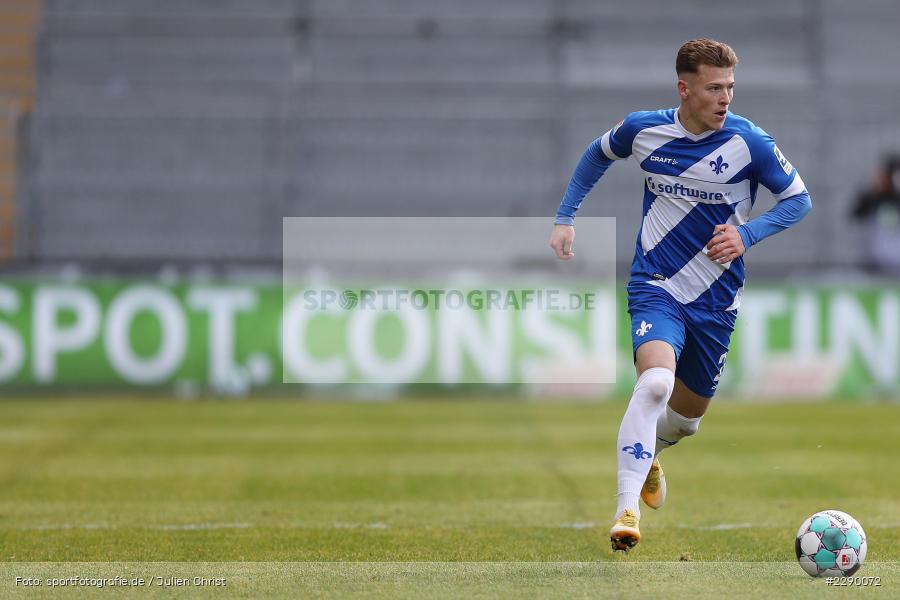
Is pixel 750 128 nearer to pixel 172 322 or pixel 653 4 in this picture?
pixel 172 322

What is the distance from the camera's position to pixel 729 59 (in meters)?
6.47

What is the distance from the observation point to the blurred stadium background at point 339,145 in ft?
54.0

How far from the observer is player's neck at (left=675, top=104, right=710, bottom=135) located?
6.66 m

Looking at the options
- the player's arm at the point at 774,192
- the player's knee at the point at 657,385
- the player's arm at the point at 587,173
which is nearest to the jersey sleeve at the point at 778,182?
the player's arm at the point at 774,192

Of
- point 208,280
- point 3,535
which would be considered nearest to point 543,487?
point 3,535

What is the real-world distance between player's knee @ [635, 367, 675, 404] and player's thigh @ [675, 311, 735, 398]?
601mm

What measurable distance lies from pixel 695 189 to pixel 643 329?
73 centimetres

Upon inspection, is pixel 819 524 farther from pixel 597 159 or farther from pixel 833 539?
pixel 597 159

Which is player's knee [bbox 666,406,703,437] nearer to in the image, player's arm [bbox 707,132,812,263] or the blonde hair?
player's arm [bbox 707,132,812,263]

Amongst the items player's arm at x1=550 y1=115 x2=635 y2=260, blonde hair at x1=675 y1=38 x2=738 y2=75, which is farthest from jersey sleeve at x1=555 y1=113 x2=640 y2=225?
blonde hair at x1=675 y1=38 x2=738 y2=75

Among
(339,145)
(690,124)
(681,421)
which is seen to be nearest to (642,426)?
(681,421)

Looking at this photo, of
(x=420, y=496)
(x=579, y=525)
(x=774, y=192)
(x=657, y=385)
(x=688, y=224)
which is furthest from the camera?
(x=420, y=496)

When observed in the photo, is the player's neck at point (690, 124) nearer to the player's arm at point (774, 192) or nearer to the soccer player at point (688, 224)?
the soccer player at point (688, 224)

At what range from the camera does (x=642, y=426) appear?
6336 millimetres
